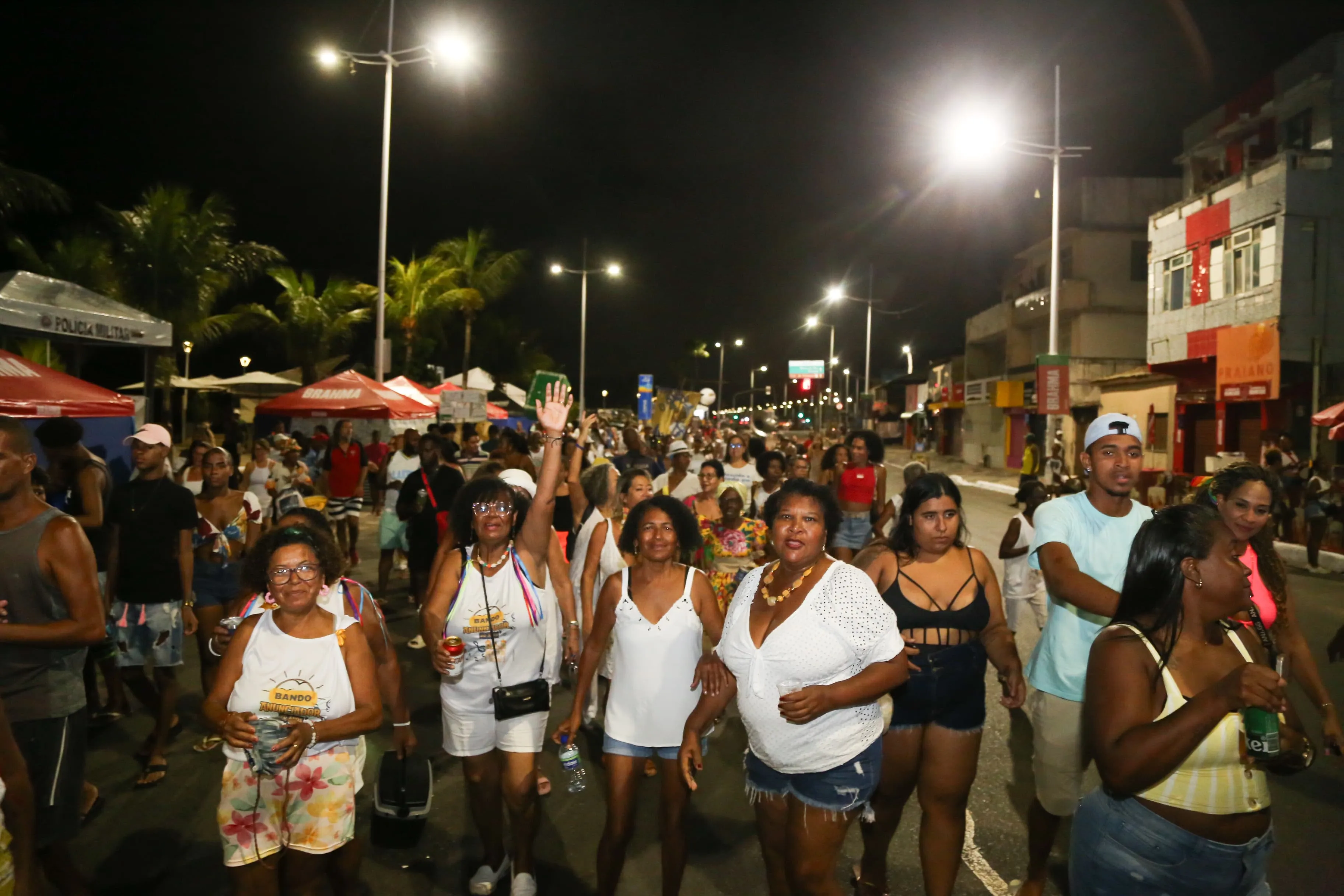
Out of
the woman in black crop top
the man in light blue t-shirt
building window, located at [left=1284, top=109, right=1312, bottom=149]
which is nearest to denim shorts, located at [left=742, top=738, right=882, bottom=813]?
the woman in black crop top

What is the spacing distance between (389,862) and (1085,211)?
38.2 m

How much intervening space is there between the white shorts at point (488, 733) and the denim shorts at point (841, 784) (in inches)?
49.6

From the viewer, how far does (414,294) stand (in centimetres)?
3381

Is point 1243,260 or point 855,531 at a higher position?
point 1243,260

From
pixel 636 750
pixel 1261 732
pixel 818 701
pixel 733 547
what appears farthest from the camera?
pixel 733 547

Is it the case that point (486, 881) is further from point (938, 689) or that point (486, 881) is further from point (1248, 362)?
point (1248, 362)

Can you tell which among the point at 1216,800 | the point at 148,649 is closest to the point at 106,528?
the point at 148,649

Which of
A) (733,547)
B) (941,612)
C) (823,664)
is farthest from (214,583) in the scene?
(941,612)

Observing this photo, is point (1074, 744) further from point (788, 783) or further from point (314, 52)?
point (314, 52)

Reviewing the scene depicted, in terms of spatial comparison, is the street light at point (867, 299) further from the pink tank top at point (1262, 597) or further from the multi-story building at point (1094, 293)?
the pink tank top at point (1262, 597)

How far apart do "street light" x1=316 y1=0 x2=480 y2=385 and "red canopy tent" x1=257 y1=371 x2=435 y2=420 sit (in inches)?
82.1

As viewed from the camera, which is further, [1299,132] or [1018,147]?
[1299,132]

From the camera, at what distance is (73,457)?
595 cm

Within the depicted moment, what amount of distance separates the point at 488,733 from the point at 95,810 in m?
2.41
